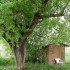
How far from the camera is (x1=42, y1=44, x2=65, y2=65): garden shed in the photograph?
57.9ft

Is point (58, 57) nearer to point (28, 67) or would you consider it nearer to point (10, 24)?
point (28, 67)

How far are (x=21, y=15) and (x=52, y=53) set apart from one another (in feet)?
23.6

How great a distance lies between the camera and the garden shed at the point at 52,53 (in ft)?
57.9

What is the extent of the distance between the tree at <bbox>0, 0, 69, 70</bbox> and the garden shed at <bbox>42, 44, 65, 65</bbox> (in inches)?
156

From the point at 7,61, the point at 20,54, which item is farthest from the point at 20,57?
the point at 7,61

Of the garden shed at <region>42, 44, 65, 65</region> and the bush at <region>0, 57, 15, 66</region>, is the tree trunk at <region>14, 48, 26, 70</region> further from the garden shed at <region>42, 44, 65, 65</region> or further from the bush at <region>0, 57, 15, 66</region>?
the garden shed at <region>42, 44, 65, 65</region>

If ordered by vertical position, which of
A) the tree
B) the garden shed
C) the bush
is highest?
the tree

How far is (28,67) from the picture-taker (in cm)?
1464

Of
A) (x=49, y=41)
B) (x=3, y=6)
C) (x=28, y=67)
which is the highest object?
(x=3, y=6)

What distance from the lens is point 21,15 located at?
1180cm

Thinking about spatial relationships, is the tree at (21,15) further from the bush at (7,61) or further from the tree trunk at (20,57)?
the bush at (7,61)

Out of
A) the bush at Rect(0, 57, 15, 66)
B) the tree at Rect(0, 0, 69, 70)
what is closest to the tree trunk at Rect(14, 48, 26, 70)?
the tree at Rect(0, 0, 69, 70)

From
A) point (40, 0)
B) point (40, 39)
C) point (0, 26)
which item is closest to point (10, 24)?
point (0, 26)

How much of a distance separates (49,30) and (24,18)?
3623 mm
